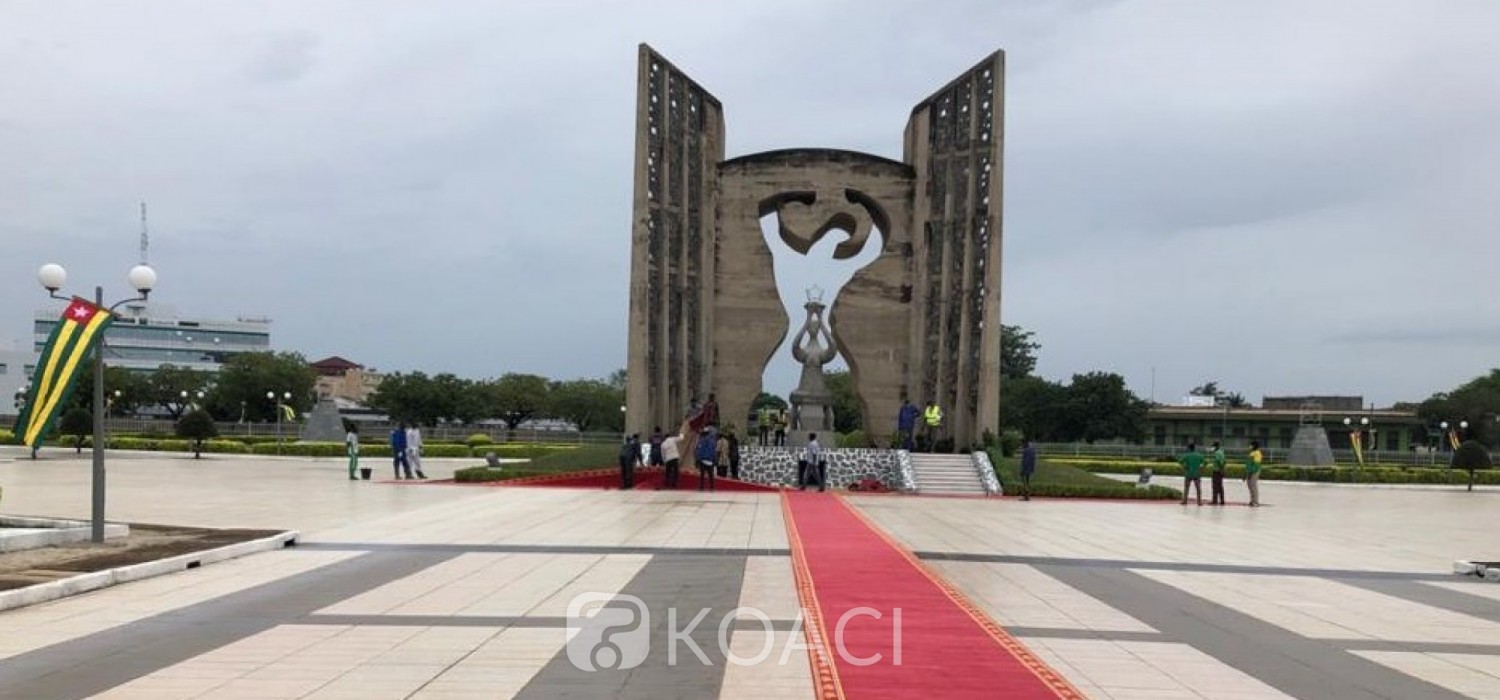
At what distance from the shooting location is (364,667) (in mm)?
6867

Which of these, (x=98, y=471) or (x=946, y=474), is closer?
(x=98, y=471)

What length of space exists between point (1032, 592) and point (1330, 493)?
2677cm

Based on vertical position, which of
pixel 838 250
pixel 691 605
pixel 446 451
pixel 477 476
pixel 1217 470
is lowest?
pixel 446 451

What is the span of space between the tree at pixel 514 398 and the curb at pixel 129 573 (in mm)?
69825

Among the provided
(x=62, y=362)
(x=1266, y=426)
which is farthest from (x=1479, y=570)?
(x=1266, y=426)

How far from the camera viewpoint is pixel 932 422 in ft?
98.0

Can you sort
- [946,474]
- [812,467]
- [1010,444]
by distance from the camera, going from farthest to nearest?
1. [1010,444]
2. [946,474]
3. [812,467]

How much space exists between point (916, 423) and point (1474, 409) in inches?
2344

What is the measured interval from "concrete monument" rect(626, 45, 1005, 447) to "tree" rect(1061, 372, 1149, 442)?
43350 mm

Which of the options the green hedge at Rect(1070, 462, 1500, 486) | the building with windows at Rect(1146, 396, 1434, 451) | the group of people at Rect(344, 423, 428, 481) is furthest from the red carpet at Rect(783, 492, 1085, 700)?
the building with windows at Rect(1146, 396, 1434, 451)

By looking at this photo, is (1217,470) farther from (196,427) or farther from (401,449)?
(196,427)

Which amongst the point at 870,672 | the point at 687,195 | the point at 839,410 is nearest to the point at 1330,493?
the point at 687,195

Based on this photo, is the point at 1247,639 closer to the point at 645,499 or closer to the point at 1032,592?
the point at 1032,592

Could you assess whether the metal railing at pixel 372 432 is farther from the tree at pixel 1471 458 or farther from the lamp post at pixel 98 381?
the lamp post at pixel 98 381
